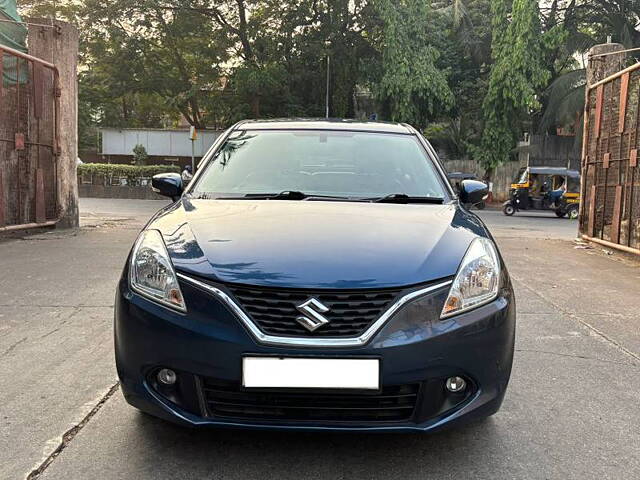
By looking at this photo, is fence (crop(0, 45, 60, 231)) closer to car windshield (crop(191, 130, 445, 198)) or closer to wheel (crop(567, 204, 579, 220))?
car windshield (crop(191, 130, 445, 198))

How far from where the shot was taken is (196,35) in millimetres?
26156

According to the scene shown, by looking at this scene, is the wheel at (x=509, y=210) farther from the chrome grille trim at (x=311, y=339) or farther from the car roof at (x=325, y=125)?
the chrome grille trim at (x=311, y=339)

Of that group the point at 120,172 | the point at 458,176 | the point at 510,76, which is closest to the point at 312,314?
the point at 458,176

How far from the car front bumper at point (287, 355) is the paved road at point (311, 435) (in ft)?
0.92

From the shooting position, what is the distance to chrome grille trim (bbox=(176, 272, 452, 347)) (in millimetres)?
2125

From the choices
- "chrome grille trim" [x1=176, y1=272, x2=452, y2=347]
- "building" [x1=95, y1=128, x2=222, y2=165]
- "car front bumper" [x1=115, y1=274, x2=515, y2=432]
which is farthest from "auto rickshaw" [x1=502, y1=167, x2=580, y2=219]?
"chrome grille trim" [x1=176, y1=272, x2=452, y2=347]

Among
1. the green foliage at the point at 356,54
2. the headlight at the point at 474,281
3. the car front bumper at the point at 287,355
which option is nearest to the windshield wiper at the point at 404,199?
the headlight at the point at 474,281

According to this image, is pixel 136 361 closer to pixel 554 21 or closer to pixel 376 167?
pixel 376 167

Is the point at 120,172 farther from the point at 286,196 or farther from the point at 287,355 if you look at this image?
the point at 287,355

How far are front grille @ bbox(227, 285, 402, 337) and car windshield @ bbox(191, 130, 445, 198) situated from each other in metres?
1.15

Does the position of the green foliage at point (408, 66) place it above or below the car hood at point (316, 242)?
above

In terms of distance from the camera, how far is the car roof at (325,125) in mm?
3965

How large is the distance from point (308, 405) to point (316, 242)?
0.66 m

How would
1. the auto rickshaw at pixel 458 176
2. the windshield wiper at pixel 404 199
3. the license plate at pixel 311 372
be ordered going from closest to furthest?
1. the license plate at pixel 311 372
2. the windshield wiper at pixel 404 199
3. the auto rickshaw at pixel 458 176
